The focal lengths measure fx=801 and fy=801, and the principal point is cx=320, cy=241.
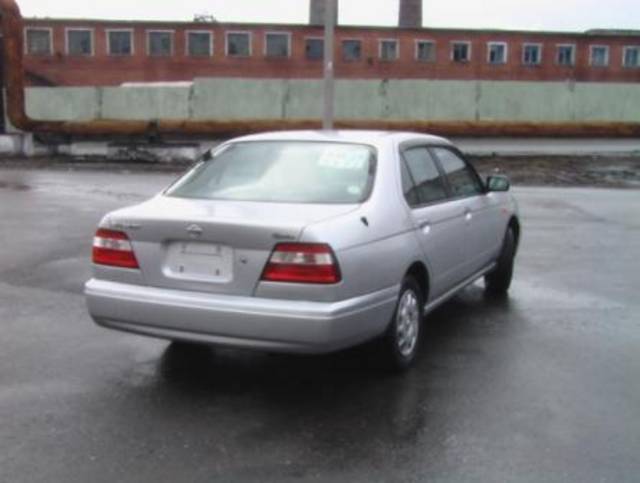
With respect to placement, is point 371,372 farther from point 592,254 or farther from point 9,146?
point 9,146

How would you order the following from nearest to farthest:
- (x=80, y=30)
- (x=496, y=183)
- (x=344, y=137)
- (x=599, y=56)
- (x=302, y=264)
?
(x=302, y=264) → (x=344, y=137) → (x=496, y=183) → (x=80, y=30) → (x=599, y=56)

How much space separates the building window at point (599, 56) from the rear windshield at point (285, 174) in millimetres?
64024

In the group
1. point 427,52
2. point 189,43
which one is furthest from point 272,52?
point 427,52

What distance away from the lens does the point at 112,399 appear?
4609 mm

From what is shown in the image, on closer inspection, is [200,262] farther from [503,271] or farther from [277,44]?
[277,44]

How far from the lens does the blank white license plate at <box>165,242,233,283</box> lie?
449 cm

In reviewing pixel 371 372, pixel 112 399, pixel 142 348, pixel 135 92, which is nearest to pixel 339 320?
pixel 371 372

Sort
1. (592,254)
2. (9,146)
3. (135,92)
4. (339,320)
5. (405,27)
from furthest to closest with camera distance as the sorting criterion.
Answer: (405,27), (135,92), (9,146), (592,254), (339,320)

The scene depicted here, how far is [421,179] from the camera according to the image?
18.5ft

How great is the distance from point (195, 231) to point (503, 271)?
375cm

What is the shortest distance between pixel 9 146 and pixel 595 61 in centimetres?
5292

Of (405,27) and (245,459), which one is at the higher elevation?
(405,27)

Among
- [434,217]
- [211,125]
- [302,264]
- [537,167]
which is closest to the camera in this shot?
[302,264]

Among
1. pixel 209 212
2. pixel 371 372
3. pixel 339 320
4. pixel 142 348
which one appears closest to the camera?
pixel 339 320
